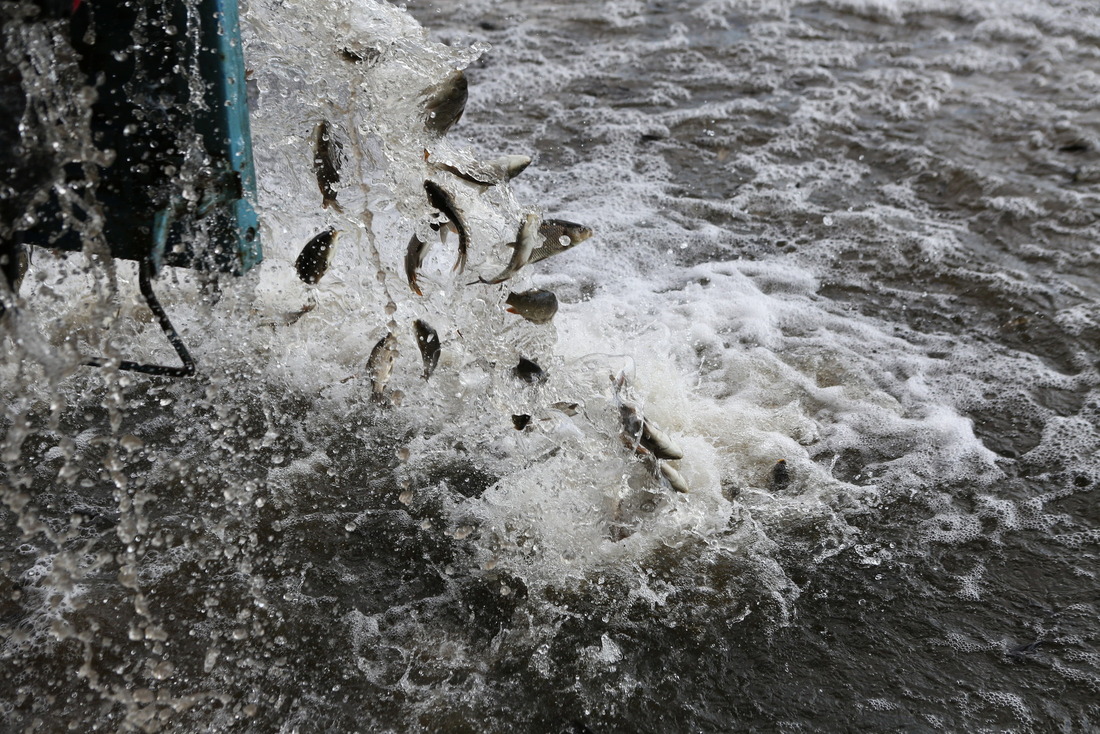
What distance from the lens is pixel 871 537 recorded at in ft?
7.95

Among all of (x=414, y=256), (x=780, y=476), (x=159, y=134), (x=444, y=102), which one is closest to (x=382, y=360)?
(x=414, y=256)

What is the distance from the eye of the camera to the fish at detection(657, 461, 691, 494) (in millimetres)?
2393

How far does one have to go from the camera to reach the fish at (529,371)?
249 cm

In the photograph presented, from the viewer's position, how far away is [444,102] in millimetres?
2273

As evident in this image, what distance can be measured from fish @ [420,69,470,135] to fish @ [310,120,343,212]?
0.91 ft

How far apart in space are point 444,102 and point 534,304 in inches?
23.4

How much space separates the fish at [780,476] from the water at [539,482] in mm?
43

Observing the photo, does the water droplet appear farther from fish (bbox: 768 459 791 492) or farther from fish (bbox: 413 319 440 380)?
fish (bbox: 768 459 791 492)

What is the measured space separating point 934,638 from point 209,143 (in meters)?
2.11

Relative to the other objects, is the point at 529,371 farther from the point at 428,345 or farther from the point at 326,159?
the point at 326,159

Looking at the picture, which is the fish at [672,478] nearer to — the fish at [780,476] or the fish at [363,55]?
the fish at [780,476]

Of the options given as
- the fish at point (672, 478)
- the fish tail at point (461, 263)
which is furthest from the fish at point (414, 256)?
the fish at point (672, 478)

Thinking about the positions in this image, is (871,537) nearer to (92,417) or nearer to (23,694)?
(23,694)

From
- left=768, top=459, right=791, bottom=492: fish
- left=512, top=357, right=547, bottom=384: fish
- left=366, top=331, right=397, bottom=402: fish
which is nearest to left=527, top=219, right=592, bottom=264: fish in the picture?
left=512, top=357, right=547, bottom=384: fish
